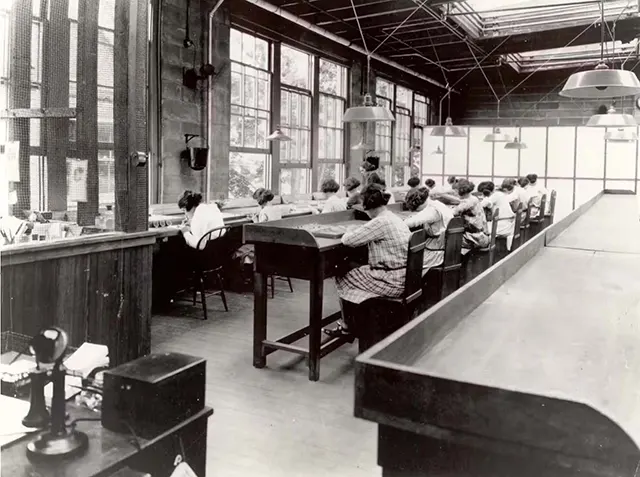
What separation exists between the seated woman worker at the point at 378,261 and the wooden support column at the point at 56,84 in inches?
73.3

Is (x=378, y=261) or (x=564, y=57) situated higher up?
(x=564, y=57)

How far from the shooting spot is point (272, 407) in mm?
3135

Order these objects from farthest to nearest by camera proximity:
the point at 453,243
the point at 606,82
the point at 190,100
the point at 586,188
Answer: the point at 586,188, the point at 190,100, the point at 453,243, the point at 606,82

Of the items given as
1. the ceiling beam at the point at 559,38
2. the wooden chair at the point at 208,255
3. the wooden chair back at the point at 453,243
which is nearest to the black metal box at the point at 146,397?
the wooden chair back at the point at 453,243

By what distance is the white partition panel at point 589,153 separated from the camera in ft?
40.2

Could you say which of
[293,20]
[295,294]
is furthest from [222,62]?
[295,294]

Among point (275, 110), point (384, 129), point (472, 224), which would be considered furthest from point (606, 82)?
point (384, 129)

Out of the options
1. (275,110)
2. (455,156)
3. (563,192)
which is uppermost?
(275,110)

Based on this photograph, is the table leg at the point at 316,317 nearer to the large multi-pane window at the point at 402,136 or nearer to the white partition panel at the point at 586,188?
the large multi-pane window at the point at 402,136

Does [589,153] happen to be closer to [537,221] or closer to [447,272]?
[537,221]

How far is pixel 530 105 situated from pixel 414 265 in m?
11.5

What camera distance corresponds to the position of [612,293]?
8.11 ft

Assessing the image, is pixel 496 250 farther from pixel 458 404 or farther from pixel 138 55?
pixel 458 404

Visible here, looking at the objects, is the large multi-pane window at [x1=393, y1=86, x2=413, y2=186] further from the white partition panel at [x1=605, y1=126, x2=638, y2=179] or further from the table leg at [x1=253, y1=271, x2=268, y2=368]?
the table leg at [x1=253, y1=271, x2=268, y2=368]
